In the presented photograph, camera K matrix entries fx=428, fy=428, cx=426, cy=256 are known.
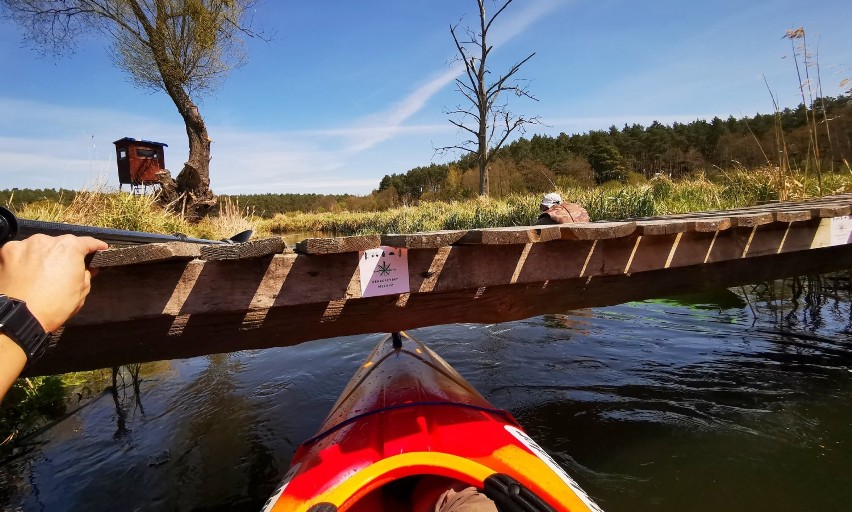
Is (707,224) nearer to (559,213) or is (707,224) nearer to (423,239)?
(423,239)

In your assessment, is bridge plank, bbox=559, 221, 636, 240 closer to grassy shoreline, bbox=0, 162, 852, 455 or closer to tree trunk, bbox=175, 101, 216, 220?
grassy shoreline, bbox=0, 162, 852, 455

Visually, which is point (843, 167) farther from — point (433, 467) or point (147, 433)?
point (147, 433)

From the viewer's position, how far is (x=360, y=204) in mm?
33438

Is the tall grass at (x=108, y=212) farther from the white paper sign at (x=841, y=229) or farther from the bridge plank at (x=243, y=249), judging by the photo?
the white paper sign at (x=841, y=229)

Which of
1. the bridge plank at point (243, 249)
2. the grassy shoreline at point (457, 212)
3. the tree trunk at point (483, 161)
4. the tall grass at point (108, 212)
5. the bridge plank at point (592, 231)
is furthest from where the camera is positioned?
the tree trunk at point (483, 161)

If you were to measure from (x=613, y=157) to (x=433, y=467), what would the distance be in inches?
1759

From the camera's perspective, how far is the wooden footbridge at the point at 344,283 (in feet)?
5.58

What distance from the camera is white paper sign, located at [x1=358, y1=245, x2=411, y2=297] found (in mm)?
1961

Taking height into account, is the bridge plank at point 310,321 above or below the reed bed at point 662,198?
below

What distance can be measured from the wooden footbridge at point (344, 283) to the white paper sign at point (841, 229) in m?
0.59

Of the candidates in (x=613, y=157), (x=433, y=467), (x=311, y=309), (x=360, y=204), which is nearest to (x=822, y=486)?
(x=433, y=467)

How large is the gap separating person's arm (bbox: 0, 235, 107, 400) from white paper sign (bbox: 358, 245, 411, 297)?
103cm

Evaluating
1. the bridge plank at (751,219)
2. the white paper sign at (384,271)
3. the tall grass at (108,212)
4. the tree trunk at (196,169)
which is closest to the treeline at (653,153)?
the bridge plank at (751,219)

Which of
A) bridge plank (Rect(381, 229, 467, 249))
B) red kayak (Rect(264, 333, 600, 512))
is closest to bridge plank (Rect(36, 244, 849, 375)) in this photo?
bridge plank (Rect(381, 229, 467, 249))
